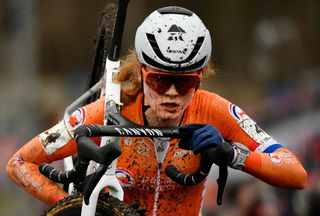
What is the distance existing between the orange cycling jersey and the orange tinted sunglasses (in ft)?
1.39

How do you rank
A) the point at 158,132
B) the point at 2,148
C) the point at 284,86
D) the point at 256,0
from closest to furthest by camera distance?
the point at 158,132 → the point at 2,148 → the point at 284,86 → the point at 256,0

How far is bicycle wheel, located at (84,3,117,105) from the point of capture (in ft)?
30.7

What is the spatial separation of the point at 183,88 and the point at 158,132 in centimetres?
44

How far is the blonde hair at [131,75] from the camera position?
802 centimetres

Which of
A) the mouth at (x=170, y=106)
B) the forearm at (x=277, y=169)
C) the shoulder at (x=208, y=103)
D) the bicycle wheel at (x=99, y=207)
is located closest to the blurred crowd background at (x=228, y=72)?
the shoulder at (x=208, y=103)

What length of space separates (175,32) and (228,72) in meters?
24.6

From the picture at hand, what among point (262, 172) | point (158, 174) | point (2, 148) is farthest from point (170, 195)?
point (2, 148)

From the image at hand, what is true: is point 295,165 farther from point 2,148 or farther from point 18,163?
point 2,148

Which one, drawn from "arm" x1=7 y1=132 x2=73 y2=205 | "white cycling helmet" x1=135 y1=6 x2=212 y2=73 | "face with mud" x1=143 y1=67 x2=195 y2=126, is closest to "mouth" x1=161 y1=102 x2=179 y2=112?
"face with mud" x1=143 y1=67 x2=195 y2=126

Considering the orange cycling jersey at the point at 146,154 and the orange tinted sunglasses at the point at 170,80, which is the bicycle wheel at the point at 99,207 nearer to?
the orange cycling jersey at the point at 146,154

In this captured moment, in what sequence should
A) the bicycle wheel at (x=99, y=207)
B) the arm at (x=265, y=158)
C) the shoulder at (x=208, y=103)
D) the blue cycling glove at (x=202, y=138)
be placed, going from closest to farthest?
the blue cycling glove at (x=202, y=138) < the bicycle wheel at (x=99, y=207) < the arm at (x=265, y=158) < the shoulder at (x=208, y=103)

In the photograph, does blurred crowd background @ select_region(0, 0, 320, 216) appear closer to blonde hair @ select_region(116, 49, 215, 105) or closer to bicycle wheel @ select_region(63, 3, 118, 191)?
bicycle wheel @ select_region(63, 3, 118, 191)

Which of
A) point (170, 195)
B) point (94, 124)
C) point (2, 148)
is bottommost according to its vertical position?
point (2, 148)

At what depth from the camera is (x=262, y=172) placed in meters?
7.75
